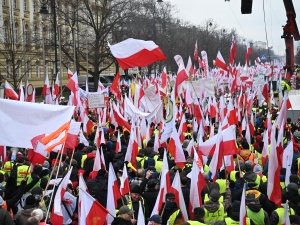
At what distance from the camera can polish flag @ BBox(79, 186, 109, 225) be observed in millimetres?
6418

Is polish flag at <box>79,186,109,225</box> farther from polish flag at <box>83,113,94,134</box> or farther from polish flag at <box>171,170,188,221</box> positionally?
polish flag at <box>83,113,94,134</box>

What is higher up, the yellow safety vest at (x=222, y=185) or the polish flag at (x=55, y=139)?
the polish flag at (x=55, y=139)

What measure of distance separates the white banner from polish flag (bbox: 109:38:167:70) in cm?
731

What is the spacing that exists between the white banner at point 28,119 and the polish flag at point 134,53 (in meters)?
7.31

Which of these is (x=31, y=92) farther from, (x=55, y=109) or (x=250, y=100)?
(x=55, y=109)

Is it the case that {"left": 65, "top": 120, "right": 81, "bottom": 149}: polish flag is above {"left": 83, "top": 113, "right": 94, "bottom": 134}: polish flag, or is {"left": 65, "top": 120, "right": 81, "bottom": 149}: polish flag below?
above

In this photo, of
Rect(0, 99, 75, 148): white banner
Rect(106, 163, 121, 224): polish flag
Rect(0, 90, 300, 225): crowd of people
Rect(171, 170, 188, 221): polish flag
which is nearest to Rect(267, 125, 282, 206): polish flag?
Rect(0, 90, 300, 225): crowd of people

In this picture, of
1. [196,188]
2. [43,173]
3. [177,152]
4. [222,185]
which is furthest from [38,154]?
[222,185]

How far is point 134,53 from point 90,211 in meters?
9.34

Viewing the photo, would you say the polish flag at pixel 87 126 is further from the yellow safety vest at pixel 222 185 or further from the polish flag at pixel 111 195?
the polish flag at pixel 111 195

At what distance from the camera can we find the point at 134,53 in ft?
50.3

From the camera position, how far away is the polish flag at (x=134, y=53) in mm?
15234

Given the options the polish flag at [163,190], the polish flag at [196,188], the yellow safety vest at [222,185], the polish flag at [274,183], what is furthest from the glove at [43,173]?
the polish flag at [274,183]

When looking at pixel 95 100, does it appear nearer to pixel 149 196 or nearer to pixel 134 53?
pixel 134 53
